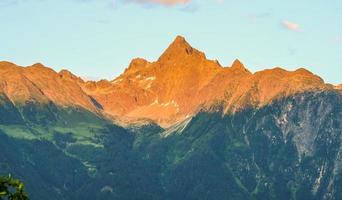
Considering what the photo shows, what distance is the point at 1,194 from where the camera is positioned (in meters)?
41.6

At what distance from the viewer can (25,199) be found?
42031 millimetres

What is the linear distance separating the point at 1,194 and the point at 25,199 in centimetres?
103

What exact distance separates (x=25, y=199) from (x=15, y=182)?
34.7 inches

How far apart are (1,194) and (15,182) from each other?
730 millimetres

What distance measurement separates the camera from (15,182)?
1640 inches
